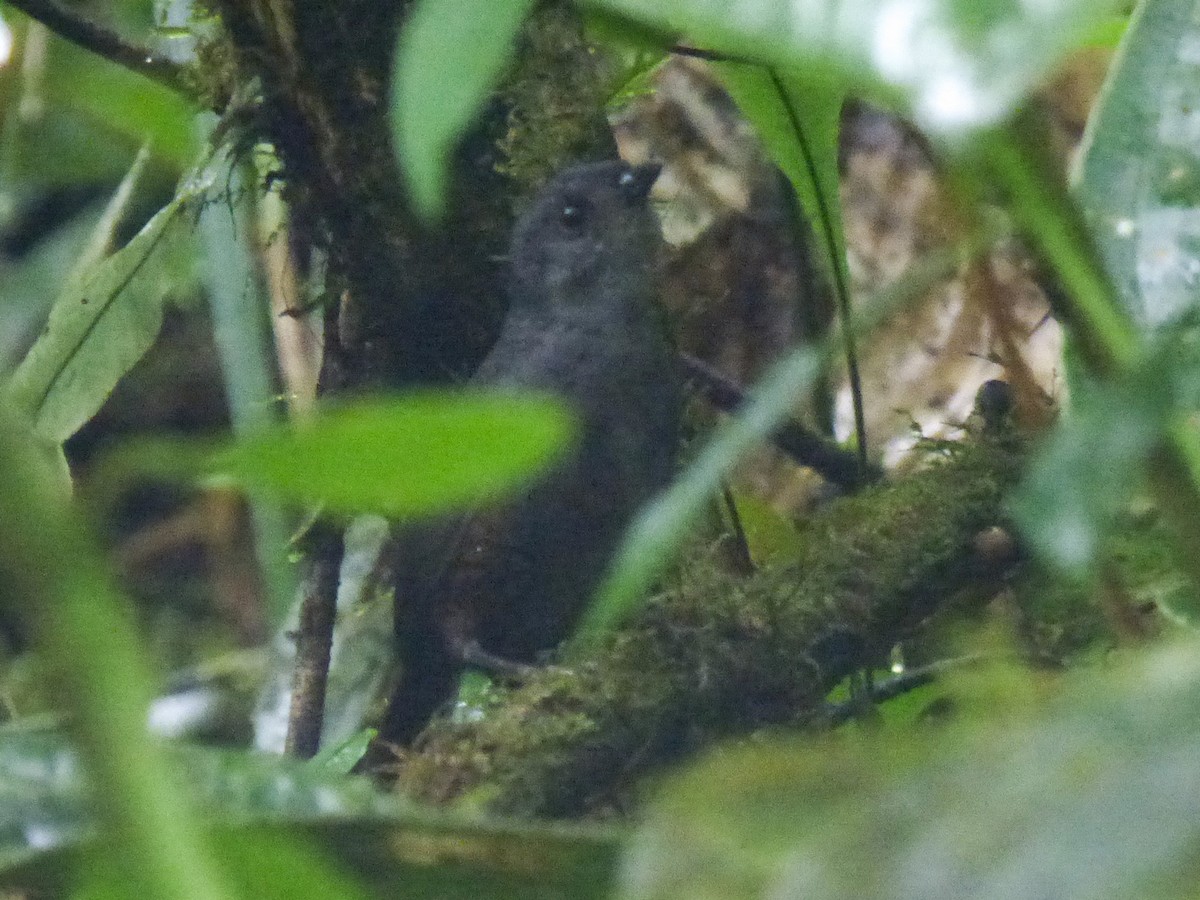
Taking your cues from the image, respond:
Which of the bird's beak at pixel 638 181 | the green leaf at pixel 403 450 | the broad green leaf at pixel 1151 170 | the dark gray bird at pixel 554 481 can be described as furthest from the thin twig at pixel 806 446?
the green leaf at pixel 403 450

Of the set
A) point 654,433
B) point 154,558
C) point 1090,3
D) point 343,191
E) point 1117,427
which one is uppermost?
point 1090,3

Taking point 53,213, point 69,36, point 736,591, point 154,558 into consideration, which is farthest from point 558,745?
point 53,213

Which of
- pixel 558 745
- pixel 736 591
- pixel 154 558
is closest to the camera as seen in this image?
pixel 558 745

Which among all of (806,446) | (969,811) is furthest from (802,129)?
(969,811)

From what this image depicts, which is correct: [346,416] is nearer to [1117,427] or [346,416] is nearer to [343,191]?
[1117,427]

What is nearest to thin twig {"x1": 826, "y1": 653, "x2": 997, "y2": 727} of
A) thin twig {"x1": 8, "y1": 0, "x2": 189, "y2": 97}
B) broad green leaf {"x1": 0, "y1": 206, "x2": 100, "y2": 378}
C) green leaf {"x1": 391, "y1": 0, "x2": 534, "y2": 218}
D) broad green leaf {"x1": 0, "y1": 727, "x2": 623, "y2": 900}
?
broad green leaf {"x1": 0, "y1": 727, "x2": 623, "y2": 900}

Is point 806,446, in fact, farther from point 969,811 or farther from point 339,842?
point 969,811
